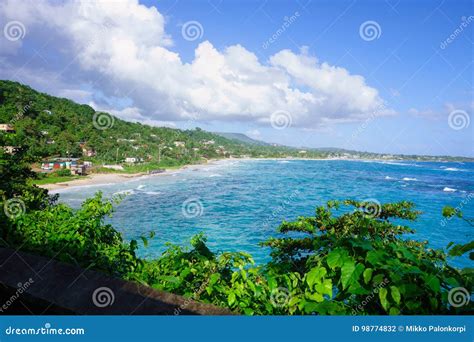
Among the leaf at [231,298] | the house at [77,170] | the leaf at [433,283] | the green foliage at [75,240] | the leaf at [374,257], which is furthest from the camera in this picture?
the house at [77,170]

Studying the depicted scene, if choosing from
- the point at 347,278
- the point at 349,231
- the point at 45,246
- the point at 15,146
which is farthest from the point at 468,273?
the point at 15,146

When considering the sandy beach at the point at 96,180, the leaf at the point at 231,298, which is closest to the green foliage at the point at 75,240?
the leaf at the point at 231,298

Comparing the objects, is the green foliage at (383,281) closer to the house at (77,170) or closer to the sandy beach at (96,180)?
the house at (77,170)

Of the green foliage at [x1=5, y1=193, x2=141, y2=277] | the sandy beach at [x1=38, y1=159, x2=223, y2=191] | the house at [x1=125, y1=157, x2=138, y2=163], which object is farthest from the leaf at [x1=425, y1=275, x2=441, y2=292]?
the house at [x1=125, y1=157, x2=138, y2=163]

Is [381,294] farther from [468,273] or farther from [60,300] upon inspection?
[60,300]

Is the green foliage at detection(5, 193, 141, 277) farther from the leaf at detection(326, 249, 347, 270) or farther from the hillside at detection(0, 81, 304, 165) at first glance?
the hillside at detection(0, 81, 304, 165)

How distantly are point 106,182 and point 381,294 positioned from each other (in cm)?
4789

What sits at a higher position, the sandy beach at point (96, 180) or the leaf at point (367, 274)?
the leaf at point (367, 274)

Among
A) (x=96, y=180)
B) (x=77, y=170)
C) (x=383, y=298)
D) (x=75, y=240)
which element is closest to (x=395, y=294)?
(x=383, y=298)

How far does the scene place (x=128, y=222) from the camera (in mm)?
26391

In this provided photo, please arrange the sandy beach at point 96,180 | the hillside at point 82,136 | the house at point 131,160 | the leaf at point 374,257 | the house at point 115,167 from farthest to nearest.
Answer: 1. the house at point 131,160
2. the house at point 115,167
3. the sandy beach at point 96,180
4. the hillside at point 82,136
5. the leaf at point 374,257

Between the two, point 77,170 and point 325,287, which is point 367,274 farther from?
point 77,170

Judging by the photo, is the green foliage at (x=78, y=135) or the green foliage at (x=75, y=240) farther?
the green foliage at (x=78, y=135)

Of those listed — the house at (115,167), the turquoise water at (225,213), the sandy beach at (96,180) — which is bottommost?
the turquoise water at (225,213)
